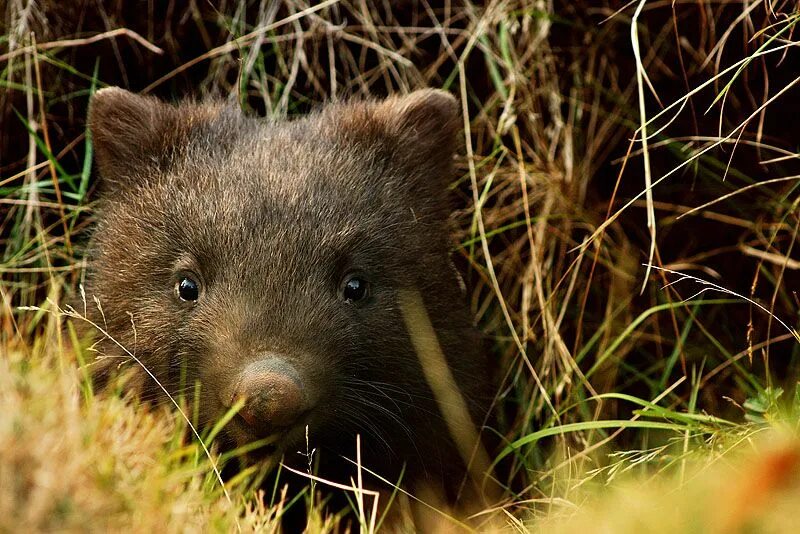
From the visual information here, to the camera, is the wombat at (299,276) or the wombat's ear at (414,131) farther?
the wombat's ear at (414,131)

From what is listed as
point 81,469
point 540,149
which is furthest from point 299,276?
point 540,149

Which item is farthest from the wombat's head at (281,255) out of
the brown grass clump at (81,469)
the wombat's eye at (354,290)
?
the brown grass clump at (81,469)

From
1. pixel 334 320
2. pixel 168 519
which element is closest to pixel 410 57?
pixel 334 320

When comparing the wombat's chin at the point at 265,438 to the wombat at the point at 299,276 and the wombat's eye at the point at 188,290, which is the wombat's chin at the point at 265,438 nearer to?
the wombat at the point at 299,276

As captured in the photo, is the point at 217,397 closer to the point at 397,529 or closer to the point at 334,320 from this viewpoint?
the point at 334,320

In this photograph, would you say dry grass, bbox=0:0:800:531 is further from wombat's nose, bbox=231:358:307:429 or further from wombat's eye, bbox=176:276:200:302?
wombat's nose, bbox=231:358:307:429
